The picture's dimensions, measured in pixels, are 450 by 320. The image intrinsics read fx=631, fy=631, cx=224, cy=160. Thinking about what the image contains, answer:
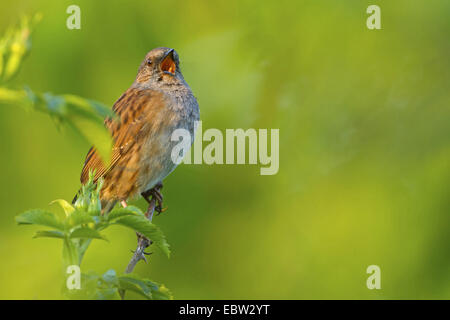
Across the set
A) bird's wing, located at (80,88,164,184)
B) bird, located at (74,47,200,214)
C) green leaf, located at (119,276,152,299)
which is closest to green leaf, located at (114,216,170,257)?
green leaf, located at (119,276,152,299)

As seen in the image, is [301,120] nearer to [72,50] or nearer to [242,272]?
[242,272]

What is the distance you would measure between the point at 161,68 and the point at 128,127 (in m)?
0.68

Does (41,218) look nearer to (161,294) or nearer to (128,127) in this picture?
(161,294)

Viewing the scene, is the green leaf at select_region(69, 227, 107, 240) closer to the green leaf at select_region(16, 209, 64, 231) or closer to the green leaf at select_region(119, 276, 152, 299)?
the green leaf at select_region(16, 209, 64, 231)

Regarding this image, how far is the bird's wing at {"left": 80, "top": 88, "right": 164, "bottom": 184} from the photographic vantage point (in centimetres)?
454

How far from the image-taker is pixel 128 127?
4.60 meters

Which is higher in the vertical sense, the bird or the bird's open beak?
the bird's open beak

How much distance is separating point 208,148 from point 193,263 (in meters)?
0.97

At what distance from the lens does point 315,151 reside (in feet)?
19.1

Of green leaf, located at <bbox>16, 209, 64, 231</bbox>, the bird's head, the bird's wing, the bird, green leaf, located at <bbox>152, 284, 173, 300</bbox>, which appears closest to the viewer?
green leaf, located at <bbox>16, 209, 64, 231</bbox>

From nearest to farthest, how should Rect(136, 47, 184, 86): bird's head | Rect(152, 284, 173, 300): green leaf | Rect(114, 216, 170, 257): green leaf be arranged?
Rect(114, 216, 170, 257): green leaf, Rect(152, 284, 173, 300): green leaf, Rect(136, 47, 184, 86): bird's head

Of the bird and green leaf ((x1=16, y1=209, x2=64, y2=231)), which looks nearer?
green leaf ((x1=16, y1=209, x2=64, y2=231))

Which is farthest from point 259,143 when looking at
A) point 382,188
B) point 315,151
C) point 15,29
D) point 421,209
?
point 15,29

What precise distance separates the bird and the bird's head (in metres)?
0.09
